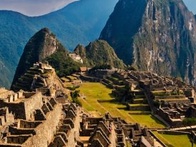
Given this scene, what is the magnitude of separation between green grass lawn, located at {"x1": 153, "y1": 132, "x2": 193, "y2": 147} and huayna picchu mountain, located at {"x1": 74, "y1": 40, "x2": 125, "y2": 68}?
110m

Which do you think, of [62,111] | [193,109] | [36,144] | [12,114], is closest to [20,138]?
[36,144]

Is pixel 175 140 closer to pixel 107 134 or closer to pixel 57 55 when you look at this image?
pixel 107 134

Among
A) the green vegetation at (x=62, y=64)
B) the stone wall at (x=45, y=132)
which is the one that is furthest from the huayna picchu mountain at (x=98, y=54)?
the stone wall at (x=45, y=132)

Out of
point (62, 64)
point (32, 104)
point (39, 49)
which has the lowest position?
point (32, 104)

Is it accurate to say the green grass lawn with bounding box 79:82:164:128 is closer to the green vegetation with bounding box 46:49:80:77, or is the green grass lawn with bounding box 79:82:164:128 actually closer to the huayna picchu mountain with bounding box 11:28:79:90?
the green vegetation with bounding box 46:49:80:77

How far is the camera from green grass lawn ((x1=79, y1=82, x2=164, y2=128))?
6375 centimetres

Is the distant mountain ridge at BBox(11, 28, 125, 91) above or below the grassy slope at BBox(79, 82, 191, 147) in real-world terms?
above

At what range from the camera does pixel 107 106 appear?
71.8 meters

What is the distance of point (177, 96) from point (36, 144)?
52633 mm

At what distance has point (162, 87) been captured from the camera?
80.6 m

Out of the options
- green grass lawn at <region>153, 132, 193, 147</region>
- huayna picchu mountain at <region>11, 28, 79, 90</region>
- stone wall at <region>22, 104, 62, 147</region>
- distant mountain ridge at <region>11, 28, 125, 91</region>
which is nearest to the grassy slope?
green grass lawn at <region>153, 132, 193, 147</region>

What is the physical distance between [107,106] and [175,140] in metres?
18.9

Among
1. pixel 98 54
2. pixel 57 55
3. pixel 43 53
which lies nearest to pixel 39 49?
pixel 43 53

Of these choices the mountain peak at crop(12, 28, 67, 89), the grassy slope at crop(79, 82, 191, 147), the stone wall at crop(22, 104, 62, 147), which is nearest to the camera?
the stone wall at crop(22, 104, 62, 147)
